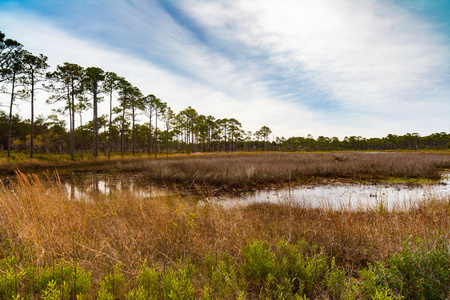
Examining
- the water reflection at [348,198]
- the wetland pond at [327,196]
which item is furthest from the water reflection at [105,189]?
the water reflection at [348,198]

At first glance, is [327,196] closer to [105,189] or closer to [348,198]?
[348,198]

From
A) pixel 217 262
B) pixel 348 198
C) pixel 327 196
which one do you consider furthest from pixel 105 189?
pixel 348 198

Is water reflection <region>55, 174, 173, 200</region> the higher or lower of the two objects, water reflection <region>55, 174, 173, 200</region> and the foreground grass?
the lower

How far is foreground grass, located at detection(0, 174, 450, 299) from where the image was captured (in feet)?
6.29

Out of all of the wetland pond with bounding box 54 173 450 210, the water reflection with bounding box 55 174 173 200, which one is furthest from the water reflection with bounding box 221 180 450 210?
the water reflection with bounding box 55 174 173 200

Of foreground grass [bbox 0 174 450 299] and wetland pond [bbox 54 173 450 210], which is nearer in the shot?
foreground grass [bbox 0 174 450 299]

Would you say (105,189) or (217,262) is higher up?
(217,262)

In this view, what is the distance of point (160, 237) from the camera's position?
140 inches

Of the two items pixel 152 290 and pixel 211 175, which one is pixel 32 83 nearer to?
pixel 211 175

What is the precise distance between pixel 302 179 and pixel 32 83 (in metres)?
30.8

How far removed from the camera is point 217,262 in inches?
104

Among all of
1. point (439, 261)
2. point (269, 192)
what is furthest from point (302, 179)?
point (439, 261)

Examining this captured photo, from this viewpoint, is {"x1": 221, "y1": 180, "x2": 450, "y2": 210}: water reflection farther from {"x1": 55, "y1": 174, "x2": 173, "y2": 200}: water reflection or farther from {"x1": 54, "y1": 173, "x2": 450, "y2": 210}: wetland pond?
{"x1": 55, "y1": 174, "x2": 173, "y2": 200}: water reflection

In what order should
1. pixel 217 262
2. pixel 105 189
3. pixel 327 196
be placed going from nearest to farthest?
pixel 217 262 < pixel 327 196 < pixel 105 189
